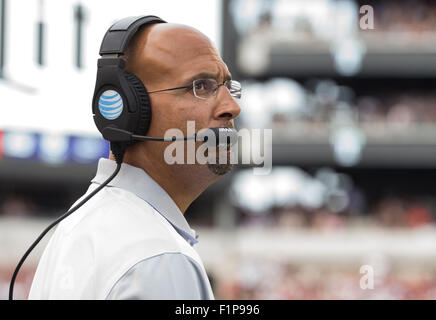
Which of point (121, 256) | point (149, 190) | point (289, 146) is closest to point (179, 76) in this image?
point (149, 190)

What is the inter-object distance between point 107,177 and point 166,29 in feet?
→ 0.60

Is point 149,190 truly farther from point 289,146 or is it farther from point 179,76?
point 289,146

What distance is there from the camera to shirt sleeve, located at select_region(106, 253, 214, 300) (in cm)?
69

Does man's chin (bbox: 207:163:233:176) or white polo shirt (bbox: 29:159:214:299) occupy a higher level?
man's chin (bbox: 207:163:233:176)

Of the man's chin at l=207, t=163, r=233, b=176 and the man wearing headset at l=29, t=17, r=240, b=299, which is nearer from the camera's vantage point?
the man wearing headset at l=29, t=17, r=240, b=299

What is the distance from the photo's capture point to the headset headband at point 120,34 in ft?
2.85

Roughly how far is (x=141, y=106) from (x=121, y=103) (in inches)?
1.1

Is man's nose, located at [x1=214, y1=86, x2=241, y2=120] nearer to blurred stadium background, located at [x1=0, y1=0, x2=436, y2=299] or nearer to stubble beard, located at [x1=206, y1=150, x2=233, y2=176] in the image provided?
stubble beard, located at [x1=206, y1=150, x2=233, y2=176]

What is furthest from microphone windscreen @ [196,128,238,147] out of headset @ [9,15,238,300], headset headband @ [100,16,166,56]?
headset headband @ [100,16,166,56]

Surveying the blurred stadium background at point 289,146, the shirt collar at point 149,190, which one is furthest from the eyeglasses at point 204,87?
the blurred stadium background at point 289,146

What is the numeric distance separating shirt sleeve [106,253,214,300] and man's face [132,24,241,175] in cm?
18

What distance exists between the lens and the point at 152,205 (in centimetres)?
82

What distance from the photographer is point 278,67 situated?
5691 millimetres

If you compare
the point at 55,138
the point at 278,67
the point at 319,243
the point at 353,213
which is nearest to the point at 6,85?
the point at 55,138
